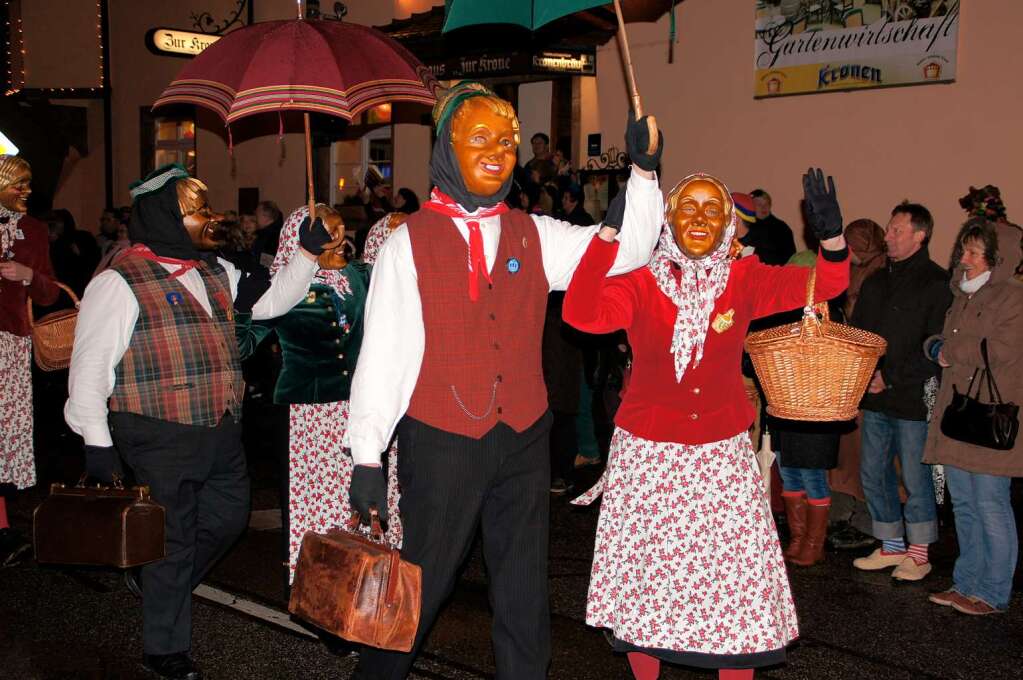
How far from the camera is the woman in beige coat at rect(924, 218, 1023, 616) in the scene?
530 centimetres

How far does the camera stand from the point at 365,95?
542 cm

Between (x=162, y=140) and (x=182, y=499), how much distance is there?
57.1 ft

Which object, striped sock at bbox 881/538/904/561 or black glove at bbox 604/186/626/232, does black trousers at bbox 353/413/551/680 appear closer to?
black glove at bbox 604/186/626/232

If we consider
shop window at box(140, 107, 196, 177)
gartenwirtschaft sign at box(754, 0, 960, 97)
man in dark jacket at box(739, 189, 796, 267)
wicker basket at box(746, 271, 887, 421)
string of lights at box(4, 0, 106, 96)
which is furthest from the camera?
string of lights at box(4, 0, 106, 96)

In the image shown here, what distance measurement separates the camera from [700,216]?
4.11m

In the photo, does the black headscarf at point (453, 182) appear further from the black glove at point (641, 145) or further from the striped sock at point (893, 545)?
the striped sock at point (893, 545)

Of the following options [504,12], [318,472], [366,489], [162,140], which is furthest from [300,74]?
[162,140]

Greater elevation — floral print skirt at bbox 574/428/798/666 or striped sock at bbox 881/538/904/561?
floral print skirt at bbox 574/428/798/666

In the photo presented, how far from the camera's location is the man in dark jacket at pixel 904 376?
5.93m

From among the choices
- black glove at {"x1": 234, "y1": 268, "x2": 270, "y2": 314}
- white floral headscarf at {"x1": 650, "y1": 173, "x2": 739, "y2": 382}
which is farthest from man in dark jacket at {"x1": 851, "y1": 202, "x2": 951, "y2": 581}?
black glove at {"x1": 234, "y1": 268, "x2": 270, "y2": 314}

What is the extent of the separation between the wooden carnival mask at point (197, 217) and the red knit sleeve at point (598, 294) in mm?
1550

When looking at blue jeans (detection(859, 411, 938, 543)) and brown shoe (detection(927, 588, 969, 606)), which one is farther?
blue jeans (detection(859, 411, 938, 543))

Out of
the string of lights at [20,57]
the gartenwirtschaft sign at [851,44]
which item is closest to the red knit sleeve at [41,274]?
the gartenwirtschaft sign at [851,44]

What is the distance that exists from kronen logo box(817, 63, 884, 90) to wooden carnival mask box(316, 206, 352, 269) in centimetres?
665
